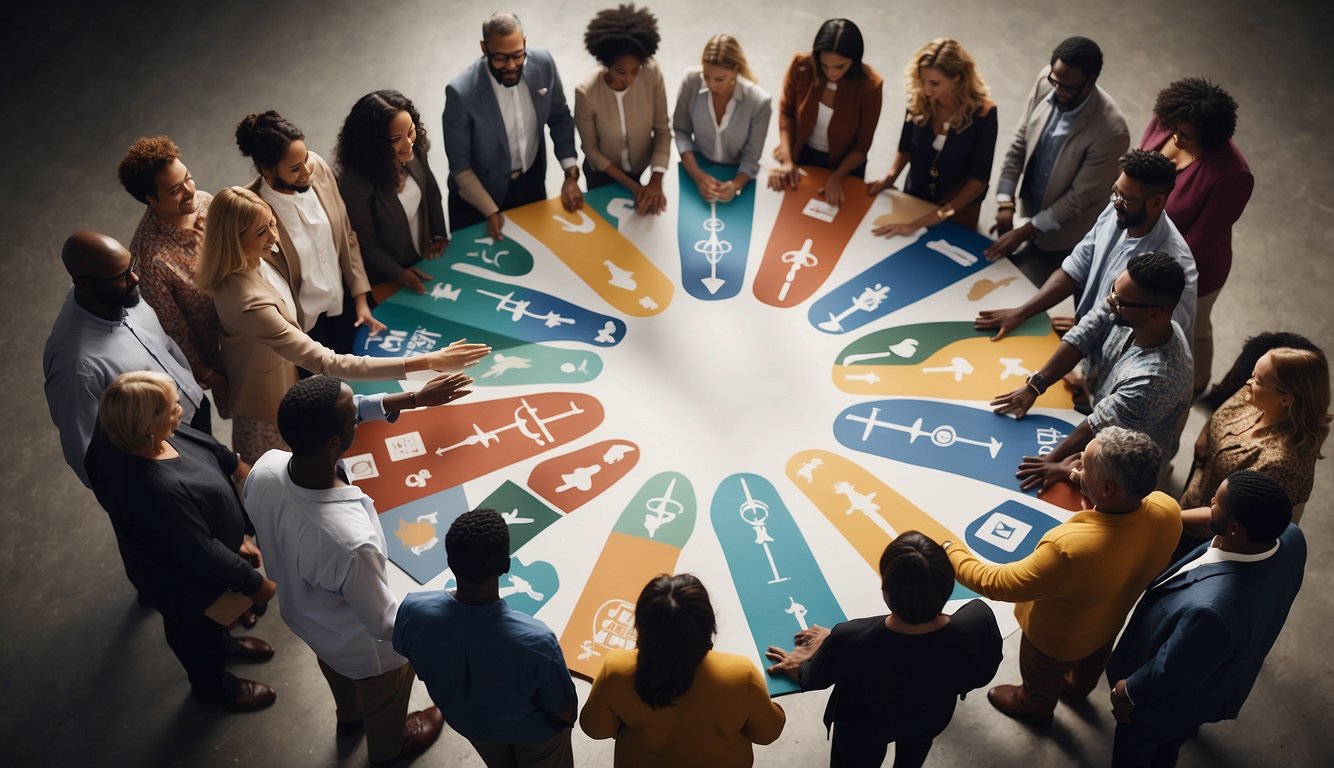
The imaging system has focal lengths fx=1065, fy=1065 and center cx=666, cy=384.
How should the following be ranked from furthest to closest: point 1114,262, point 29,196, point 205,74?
point 205,74 → point 29,196 → point 1114,262

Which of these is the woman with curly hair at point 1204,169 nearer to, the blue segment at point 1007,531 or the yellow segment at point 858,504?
the blue segment at point 1007,531

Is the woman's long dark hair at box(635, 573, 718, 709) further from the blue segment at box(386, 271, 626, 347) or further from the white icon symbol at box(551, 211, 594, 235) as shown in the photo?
the white icon symbol at box(551, 211, 594, 235)

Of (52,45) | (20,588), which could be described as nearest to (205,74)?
(52,45)

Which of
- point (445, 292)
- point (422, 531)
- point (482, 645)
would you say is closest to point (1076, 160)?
point (445, 292)

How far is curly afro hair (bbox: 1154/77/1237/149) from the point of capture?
5402 millimetres

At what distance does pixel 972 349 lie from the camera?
5.67m

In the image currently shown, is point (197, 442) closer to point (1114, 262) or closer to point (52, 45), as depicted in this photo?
point (1114, 262)

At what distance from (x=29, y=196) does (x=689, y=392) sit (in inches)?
212

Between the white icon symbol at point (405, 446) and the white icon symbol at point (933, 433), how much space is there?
2129 mm

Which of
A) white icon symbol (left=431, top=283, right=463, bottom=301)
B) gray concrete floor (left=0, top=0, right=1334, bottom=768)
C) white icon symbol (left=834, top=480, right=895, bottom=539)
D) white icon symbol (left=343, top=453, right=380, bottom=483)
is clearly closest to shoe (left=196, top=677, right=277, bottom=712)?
gray concrete floor (left=0, top=0, right=1334, bottom=768)

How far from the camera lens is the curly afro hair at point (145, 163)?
4.69 metres

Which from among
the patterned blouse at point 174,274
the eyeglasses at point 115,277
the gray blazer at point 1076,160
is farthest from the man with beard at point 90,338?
the gray blazer at point 1076,160

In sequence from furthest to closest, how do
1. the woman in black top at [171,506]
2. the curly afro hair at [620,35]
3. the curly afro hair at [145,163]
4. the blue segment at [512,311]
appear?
the curly afro hair at [620,35] < the blue segment at [512,311] < the curly afro hair at [145,163] < the woman in black top at [171,506]

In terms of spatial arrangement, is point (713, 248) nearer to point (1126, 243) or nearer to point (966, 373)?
point (966, 373)
